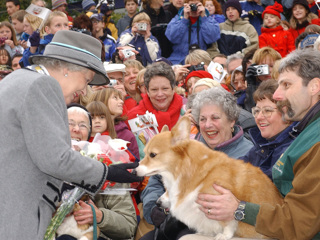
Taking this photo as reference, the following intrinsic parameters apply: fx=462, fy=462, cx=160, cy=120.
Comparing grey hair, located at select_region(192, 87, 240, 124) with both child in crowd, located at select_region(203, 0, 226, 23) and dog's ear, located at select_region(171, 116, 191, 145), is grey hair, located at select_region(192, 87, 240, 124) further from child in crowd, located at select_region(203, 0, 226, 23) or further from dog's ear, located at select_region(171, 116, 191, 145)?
child in crowd, located at select_region(203, 0, 226, 23)

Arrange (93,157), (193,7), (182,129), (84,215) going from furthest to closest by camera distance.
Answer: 1. (193,7)
2. (93,157)
3. (84,215)
4. (182,129)

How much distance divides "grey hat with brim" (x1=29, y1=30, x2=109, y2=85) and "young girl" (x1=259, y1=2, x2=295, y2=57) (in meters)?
5.91

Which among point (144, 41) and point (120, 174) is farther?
point (144, 41)

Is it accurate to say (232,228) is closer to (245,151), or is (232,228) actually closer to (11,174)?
(245,151)

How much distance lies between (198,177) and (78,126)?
186 centimetres

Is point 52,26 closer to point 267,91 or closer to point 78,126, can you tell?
point 78,126

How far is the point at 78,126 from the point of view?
4902 millimetres

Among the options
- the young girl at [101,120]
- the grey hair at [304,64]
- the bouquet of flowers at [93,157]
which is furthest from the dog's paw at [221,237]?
the young girl at [101,120]

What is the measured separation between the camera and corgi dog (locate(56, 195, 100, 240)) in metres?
3.88

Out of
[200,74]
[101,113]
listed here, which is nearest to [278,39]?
[200,74]

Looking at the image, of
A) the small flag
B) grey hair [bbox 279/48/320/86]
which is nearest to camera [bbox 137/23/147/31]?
the small flag

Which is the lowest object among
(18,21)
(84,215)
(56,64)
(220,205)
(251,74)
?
(18,21)

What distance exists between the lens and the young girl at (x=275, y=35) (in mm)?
8883

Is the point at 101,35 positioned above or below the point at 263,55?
below
